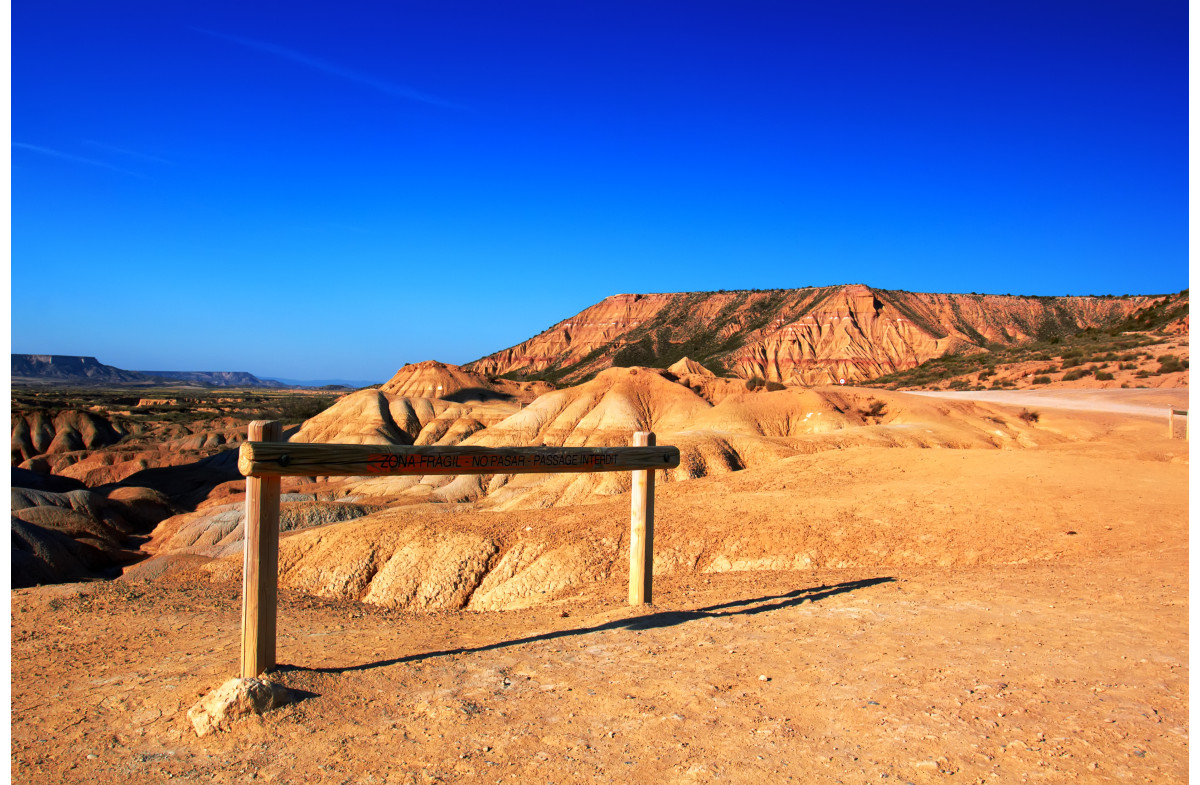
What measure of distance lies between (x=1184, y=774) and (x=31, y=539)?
21.9 metres

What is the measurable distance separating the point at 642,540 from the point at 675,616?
79 centimetres

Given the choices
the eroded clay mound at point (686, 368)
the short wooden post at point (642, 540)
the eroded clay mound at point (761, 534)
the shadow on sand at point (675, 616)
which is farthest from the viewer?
the eroded clay mound at point (686, 368)

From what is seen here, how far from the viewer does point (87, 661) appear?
236 inches

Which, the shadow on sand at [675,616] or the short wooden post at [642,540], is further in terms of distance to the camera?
the short wooden post at [642,540]

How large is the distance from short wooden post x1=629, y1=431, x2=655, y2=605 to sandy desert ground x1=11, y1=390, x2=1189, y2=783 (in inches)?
8.0

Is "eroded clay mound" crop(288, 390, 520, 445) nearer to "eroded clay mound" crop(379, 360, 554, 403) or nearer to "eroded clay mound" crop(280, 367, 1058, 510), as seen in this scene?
"eroded clay mound" crop(280, 367, 1058, 510)

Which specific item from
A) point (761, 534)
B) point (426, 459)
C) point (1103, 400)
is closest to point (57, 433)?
point (761, 534)

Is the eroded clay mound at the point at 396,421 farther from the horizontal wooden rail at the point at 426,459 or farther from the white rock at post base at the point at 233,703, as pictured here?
the white rock at post base at the point at 233,703

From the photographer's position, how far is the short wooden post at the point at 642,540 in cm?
714

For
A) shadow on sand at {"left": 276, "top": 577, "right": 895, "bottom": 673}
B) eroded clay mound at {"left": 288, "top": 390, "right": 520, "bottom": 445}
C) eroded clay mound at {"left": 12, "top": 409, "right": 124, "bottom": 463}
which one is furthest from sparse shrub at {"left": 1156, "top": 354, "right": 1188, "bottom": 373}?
eroded clay mound at {"left": 12, "top": 409, "right": 124, "bottom": 463}

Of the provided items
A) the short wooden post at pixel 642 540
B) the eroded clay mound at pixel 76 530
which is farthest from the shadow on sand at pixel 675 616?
the eroded clay mound at pixel 76 530

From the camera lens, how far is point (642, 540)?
714 cm

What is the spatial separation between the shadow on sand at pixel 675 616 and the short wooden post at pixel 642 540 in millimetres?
422

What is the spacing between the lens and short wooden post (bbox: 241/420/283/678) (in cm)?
482
